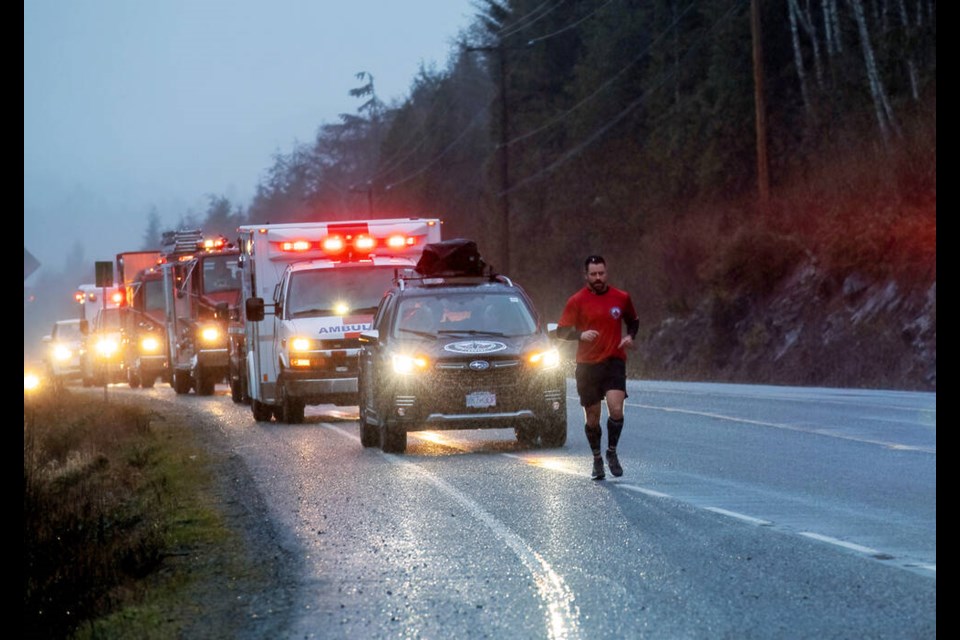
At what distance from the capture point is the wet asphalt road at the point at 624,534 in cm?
888

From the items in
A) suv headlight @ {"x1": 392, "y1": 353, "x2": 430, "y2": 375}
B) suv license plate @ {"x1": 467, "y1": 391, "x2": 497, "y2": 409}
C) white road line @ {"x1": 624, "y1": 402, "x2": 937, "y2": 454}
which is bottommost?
white road line @ {"x1": 624, "y1": 402, "x2": 937, "y2": 454}

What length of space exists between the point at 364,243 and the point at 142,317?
1984 centimetres

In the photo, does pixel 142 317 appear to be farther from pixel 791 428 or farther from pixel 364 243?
pixel 791 428

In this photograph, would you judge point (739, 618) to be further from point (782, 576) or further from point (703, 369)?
point (703, 369)

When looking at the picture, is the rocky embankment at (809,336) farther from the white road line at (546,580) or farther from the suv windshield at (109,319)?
the white road line at (546,580)

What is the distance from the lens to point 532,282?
2771 inches

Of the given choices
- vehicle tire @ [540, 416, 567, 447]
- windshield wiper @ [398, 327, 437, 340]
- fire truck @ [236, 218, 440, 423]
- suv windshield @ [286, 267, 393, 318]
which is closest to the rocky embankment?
fire truck @ [236, 218, 440, 423]

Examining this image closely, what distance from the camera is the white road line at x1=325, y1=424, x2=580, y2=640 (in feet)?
28.2

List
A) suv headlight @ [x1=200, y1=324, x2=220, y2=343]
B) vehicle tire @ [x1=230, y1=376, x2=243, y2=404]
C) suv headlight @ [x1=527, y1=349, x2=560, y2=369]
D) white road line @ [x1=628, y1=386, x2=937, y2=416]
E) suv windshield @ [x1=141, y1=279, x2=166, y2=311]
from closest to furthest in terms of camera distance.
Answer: suv headlight @ [x1=527, y1=349, x2=560, y2=369] < white road line @ [x1=628, y1=386, x2=937, y2=416] < vehicle tire @ [x1=230, y1=376, x2=243, y2=404] < suv headlight @ [x1=200, y1=324, x2=220, y2=343] < suv windshield @ [x1=141, y1=279, x2=166, y2=311]

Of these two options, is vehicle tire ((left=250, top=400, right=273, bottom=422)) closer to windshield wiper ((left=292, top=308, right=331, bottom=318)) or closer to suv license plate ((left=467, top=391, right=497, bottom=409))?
windshield wiper ((left=292, top=308, right=331, bottom=318))

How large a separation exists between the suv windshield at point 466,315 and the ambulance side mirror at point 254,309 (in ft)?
16.9

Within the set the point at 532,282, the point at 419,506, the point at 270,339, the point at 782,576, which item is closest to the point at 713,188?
the point at 532,282

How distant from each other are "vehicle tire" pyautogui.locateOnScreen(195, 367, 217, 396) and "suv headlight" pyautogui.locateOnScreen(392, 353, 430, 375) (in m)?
19.8

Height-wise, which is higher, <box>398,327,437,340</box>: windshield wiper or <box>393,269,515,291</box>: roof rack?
<box>393,269,515,291</box>: roof rack
